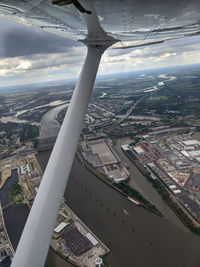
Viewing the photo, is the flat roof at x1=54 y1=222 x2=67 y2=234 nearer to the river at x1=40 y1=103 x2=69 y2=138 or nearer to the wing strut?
the wing strut

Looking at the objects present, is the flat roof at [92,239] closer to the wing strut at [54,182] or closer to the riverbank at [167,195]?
the riverbank at [167,195]

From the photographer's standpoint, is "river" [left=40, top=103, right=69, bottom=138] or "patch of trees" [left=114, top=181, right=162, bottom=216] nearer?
"patch of trees" [left=114, top=181, right=162, bottom=216]

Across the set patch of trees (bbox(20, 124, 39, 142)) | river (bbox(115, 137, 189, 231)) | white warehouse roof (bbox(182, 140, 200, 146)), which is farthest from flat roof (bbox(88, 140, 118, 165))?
patch of trees (bbox(20, 124, 39, 142))

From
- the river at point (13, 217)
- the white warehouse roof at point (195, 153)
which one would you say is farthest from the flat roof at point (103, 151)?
the river at point (13, 217)

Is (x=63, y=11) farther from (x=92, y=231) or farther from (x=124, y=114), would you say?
(x=124, y=114)

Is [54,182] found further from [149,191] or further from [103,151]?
[103,151]

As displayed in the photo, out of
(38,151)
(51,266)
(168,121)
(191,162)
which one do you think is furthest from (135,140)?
(51,266)
